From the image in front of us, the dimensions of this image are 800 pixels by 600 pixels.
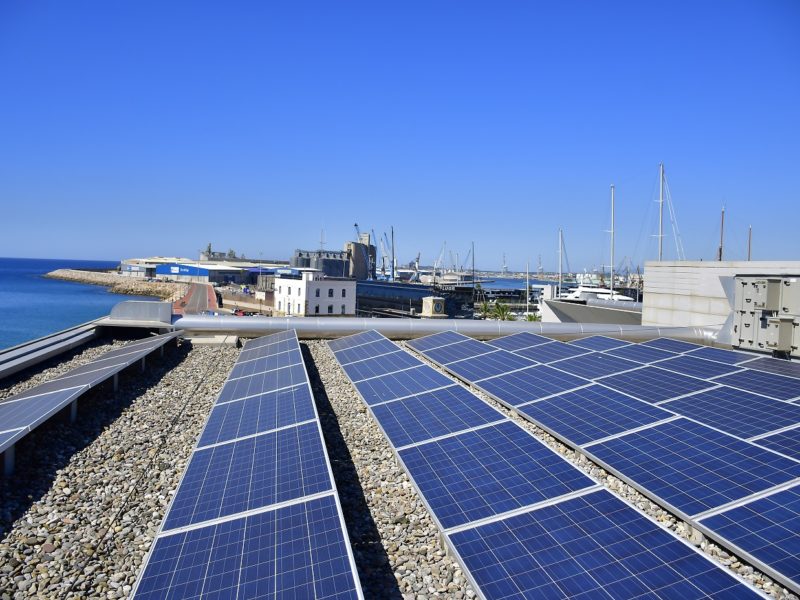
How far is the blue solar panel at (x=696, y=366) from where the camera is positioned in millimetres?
13094

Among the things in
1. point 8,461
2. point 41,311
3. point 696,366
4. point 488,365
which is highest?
point 696,366

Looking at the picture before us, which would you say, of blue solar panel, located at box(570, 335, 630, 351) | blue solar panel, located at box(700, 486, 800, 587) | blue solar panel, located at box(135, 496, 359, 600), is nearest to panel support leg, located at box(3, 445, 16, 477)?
blue solar panel, located at box(135, 496, 359, 600)

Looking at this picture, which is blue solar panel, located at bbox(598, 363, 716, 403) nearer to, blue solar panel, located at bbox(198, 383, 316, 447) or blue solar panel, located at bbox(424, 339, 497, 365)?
blue solar panel, located at bbox(424, 339, 497, 365)

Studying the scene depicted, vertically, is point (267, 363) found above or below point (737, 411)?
below

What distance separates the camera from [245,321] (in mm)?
23328

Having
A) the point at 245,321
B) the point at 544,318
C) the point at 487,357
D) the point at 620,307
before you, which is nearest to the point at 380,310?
the point at 544,318

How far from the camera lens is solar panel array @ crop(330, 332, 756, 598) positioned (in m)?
5.25

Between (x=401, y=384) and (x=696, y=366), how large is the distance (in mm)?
7963

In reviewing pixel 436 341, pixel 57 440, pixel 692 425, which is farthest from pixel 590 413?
pixel 57 440

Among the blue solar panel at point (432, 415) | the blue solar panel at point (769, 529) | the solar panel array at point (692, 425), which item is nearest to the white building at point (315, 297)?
the solar panel array at point (692, 425)

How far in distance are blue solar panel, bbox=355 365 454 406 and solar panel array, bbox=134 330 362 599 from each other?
2.46 m

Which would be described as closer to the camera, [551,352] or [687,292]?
[551,352]

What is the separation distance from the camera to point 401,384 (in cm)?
1354

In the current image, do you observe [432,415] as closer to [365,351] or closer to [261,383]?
[261,383]
